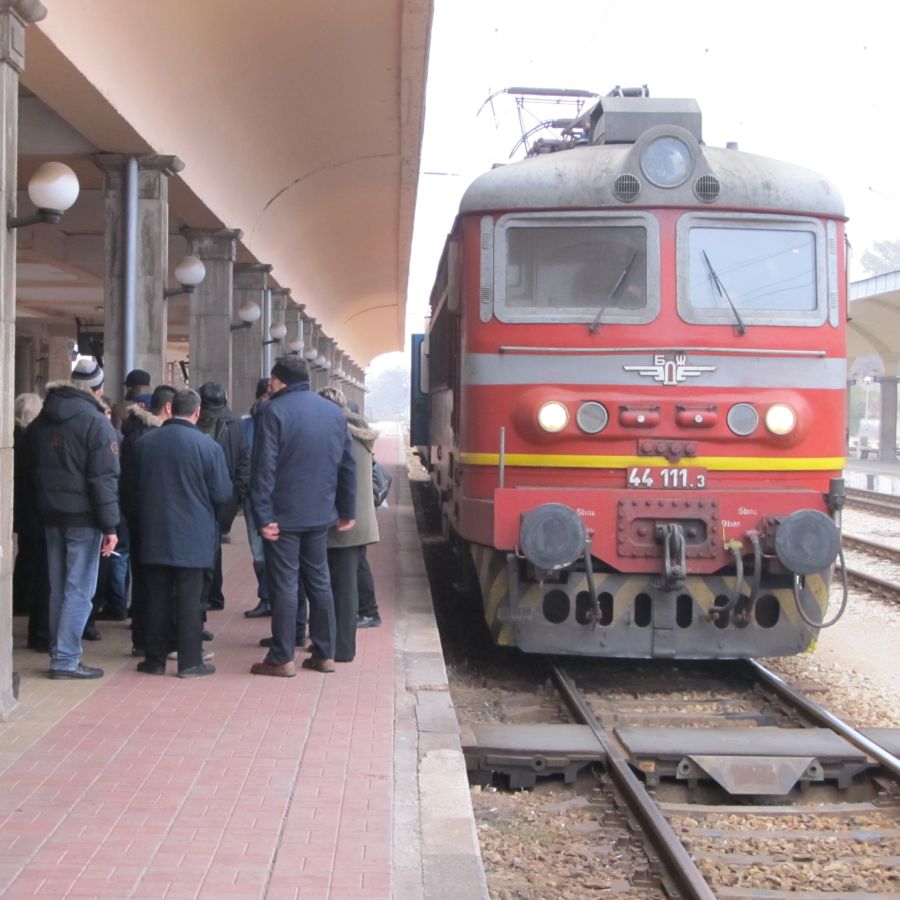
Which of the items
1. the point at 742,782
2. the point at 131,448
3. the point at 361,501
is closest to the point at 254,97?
the point at 131,448

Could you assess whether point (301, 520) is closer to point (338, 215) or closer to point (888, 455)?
point (338, 215)

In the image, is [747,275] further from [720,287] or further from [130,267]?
[130,267]

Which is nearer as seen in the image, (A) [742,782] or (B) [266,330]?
(A) [742,782]

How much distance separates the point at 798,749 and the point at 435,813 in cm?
261

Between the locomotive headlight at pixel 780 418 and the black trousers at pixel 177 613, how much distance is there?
3.77m

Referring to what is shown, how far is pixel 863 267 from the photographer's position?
3546 inches

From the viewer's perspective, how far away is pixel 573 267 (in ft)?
28.2

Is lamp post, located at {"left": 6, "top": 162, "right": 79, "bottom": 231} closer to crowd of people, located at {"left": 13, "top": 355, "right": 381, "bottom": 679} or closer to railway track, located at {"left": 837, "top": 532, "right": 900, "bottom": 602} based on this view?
crowd of people, located at {"left": 13, "top": 355, "right": 381, "bottom": 679}

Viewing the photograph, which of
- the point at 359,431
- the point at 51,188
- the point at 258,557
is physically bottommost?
the point at 258,557

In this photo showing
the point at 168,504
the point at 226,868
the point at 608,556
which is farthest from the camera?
the point at 608,556

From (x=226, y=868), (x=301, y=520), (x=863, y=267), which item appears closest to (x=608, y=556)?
(x=301, y=520)

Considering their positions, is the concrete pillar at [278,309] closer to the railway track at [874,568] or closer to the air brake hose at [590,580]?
the railway track at [874,568]

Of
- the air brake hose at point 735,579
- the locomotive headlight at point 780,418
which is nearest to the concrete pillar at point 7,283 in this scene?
the air brake hose at point 735,579

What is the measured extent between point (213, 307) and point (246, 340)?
11.0 feet
